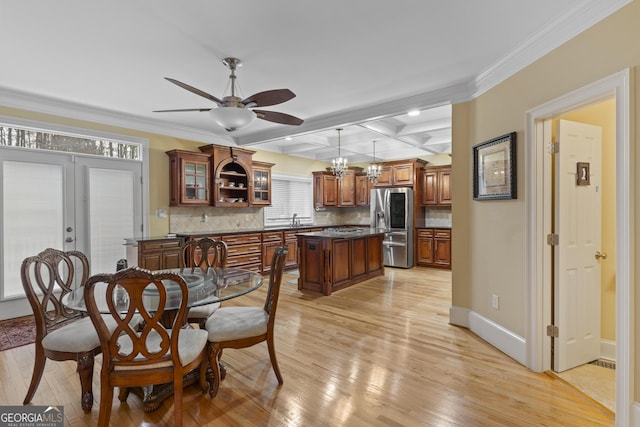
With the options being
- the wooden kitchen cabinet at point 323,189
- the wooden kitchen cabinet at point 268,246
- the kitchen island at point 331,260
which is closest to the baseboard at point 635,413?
the kitchen island at point 331,260

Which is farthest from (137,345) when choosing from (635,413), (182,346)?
(635,413)

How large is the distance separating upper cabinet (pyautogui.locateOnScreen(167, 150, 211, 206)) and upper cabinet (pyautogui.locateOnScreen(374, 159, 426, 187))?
4080mm

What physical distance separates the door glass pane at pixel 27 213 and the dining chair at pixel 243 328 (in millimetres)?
3186

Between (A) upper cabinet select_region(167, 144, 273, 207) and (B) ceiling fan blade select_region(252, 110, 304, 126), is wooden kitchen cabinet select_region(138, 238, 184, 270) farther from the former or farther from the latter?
(B) ceiling fan blade select_region(252, 110, 304, 126)

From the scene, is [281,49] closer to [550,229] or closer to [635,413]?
[550,229]

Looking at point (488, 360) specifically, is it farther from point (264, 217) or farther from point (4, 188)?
point (4, 188)

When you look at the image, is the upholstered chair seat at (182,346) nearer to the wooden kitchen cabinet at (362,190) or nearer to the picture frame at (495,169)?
the picture frame at (495,169)

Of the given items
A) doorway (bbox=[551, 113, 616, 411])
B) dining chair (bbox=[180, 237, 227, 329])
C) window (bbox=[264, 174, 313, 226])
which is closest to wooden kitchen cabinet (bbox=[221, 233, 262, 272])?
window (bbox=[264, 174, 313, 226])

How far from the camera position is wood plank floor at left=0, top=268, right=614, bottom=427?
6.48 feet

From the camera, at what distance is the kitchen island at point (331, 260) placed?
15.9 feet

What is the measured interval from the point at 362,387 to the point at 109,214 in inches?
169

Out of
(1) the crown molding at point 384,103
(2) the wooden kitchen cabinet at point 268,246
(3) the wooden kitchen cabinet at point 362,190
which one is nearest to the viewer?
(1) the crown molding at point 384,103

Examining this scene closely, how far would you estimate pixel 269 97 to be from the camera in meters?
2.61

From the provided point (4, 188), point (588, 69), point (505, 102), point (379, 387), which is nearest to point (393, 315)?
point (379, 387)
